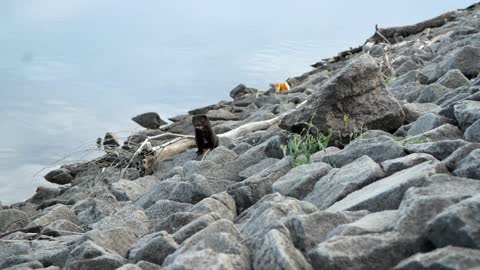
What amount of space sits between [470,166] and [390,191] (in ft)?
1.00

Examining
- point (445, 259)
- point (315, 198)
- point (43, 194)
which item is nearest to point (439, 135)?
point (315, 198)

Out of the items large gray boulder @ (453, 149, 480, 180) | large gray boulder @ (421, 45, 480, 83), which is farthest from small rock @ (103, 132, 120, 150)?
large gray boulder @ (453, 149, 480, 180)

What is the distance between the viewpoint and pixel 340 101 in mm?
4199

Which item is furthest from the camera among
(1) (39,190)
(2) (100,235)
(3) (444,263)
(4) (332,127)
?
(1) (39,190)

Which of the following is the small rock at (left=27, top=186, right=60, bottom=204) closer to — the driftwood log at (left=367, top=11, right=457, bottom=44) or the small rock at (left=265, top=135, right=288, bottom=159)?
the small rock at (left=265, top=135, right=288, bottom=159)

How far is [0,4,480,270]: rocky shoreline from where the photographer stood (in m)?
1.94

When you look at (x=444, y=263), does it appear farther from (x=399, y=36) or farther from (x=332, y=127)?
(x=399, y=36)

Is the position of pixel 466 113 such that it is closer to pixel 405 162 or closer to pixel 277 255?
pixel 405 162

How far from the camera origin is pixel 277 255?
1969 mm

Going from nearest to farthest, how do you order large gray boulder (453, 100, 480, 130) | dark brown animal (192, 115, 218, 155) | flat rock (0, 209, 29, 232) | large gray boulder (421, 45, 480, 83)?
large gray boulder (453, 100, 480, 130)
flat rock (0, 209, 29, 232)
dark brown animal (192, 115, 218, 155)
large gray boulder (421, 45, 480, 83)

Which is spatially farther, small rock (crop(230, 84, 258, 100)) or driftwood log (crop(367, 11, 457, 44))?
small rock (crop(230, 84, 258, 100))

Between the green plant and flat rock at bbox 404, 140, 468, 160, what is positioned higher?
flat rock at bbox 404, 140, 468, 160

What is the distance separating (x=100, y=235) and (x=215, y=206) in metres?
0.53

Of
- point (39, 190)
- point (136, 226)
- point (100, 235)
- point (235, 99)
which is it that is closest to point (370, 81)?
point (136, 226)
